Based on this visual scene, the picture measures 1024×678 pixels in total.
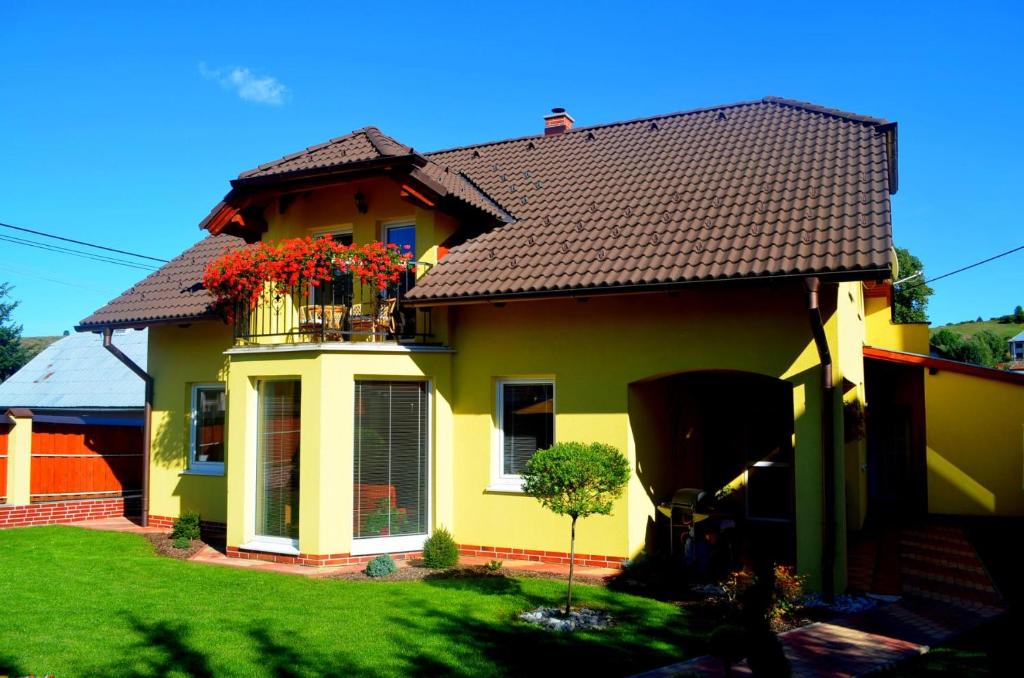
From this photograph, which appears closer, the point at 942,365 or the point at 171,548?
the point at 171,548

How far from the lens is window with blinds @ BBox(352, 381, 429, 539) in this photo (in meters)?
11.1

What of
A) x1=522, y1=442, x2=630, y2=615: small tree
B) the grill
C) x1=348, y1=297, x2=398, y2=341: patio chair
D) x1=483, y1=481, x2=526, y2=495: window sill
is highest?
x1=348, y1=297, x2=398, y2=341: patio chair

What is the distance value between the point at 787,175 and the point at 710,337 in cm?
321

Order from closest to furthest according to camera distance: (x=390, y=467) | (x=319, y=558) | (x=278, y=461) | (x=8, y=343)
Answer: (x=319, y=558)
(x=390, y=467)
(x=278, y=461)
(x=8, y=343)

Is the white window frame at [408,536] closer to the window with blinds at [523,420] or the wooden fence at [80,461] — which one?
the window with blinds at [523,420]

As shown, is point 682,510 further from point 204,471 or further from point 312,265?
point 204,471

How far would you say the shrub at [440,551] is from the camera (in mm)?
10797

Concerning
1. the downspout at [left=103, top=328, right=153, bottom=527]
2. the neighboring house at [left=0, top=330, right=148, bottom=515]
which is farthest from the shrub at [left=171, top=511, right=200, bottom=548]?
the neighboring house at [left=0, top=330, right=148, bottom=515]

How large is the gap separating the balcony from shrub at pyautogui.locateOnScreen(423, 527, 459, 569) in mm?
2883

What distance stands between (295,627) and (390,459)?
379 cm

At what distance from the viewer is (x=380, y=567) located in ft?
33.7

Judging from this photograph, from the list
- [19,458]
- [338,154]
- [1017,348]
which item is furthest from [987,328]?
[19,458]

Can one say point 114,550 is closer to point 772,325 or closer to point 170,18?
point 170,18

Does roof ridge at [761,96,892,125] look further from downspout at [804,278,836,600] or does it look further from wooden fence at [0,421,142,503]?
wooden fence at [0,421,142,503]
